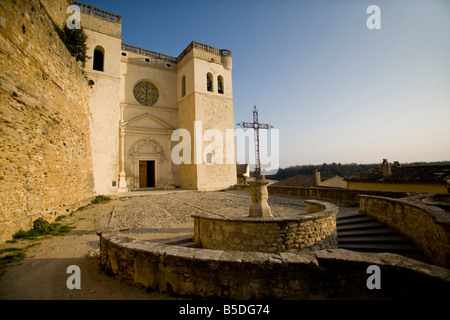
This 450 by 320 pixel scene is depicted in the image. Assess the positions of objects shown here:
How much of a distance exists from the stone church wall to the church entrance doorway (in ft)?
24.3

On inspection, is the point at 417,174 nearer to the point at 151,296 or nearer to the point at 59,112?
the point at 151,296

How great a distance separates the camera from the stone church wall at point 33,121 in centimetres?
506

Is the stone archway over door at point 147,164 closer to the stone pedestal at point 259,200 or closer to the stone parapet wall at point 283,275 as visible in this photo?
the stone pedestal at point 259,200

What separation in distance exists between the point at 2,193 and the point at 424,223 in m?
10.0

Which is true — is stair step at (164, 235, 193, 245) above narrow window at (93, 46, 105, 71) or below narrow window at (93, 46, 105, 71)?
below

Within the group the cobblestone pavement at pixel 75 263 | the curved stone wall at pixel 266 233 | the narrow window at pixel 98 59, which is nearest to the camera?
the cobblestone pavement at pixel 75 263

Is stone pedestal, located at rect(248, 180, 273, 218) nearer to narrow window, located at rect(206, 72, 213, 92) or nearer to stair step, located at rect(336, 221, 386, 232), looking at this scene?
stair step, located at rect(336, 221, 386, 232)

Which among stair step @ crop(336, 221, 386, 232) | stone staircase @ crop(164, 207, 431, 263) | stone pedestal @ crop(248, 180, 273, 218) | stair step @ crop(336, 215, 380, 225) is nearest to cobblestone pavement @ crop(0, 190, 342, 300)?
stone staircase @ crop(164, 207, 431, 263)

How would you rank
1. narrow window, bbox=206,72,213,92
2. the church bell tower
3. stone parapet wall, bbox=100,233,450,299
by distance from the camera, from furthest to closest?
narrow window, bbox=206,72,213,92 < the church bell tower < stone parapet wall, bbox=100,233,450,299

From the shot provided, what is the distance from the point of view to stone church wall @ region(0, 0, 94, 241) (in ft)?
16.6

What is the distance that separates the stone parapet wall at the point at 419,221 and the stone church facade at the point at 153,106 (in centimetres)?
1213

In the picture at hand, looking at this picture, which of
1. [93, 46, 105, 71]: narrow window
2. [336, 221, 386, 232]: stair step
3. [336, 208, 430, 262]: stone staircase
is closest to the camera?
[336, 208, 430, 262]: stone staircase

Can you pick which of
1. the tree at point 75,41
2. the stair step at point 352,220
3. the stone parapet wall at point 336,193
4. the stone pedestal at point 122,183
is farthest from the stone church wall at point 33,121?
the stone parapet wall at point 336,193
